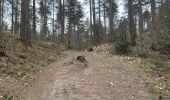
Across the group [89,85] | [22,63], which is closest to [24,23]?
[22,63]

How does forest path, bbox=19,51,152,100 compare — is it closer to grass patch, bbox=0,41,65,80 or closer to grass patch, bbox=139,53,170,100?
grass patch, bbox=139,53,170,100

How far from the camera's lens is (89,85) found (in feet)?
33.5

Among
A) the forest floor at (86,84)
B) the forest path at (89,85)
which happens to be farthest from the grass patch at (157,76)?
the forest path at (89,85)

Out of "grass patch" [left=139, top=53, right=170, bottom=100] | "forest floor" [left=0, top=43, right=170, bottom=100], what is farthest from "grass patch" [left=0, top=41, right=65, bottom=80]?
"grass patch" [left=139, top=53, right=170, bottom=100]

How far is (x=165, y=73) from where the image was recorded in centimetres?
1316

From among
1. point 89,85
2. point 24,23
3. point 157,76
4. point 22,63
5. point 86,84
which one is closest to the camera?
point 89,85

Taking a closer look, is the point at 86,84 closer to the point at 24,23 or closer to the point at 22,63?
the point at 22,63

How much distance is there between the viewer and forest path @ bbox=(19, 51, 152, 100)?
9047mm

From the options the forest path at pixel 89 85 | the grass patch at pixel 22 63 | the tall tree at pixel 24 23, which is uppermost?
the tall tree at pixel 24 23

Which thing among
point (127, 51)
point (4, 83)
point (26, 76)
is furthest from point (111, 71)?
point (127, 51)

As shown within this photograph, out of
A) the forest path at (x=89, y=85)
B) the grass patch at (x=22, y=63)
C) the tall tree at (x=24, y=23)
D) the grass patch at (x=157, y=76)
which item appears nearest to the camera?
the forest path at (x=89, y=85)

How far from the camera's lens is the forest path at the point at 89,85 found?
9.05 metres

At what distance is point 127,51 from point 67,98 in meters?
12.6

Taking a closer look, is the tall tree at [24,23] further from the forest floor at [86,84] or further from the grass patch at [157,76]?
the grass patch at [157,76]
